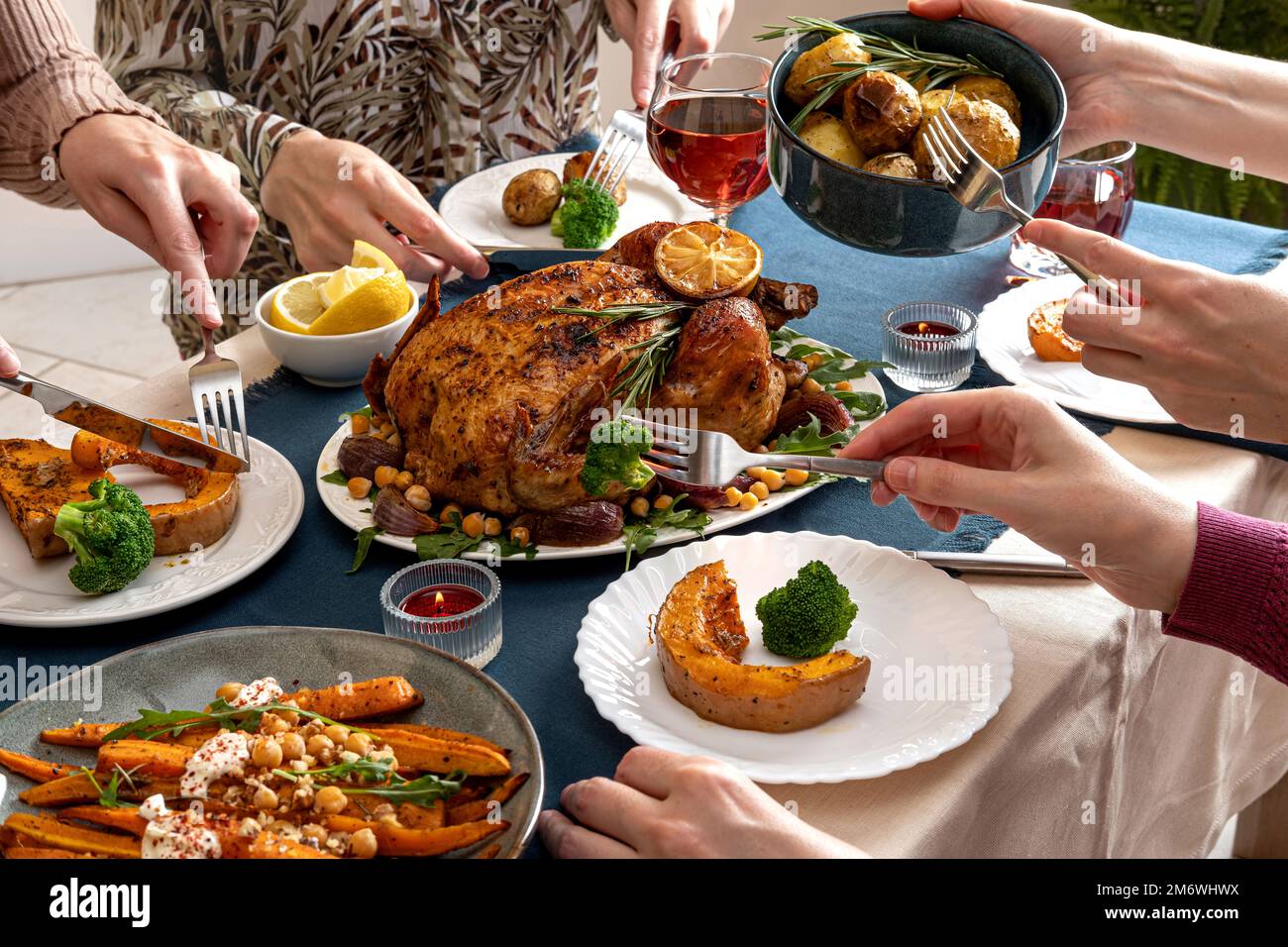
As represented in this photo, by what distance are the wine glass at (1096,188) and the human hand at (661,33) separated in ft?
2.99

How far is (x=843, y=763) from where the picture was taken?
1306 millimetres

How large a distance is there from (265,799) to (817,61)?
1256 mm

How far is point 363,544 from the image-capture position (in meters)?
1.73

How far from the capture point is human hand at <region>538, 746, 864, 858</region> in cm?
116

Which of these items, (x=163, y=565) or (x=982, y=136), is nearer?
(x=982, y=136)

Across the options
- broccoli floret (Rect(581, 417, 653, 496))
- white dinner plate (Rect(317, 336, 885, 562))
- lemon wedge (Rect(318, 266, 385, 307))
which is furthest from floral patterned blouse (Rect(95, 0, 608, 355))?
broccoli floret (Rect(581, 417, 653, 496))

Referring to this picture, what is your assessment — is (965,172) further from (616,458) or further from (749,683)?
(749,683)

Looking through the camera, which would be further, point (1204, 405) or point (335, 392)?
point (335, 392)

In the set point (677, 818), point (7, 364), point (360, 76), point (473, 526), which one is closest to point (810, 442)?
point (473, 526)
